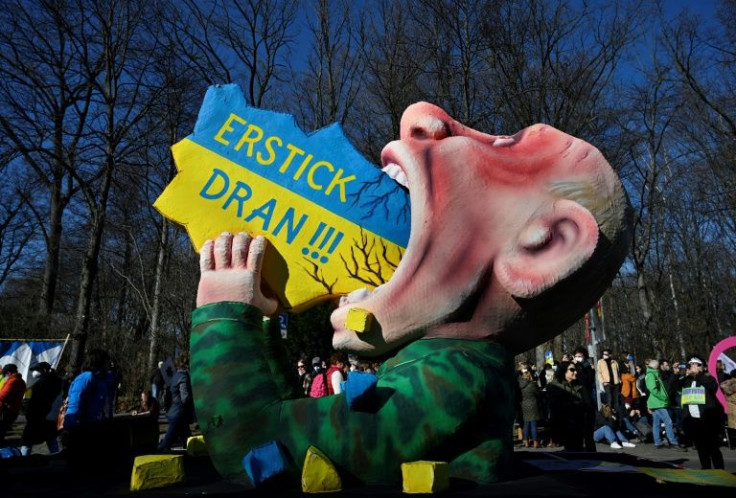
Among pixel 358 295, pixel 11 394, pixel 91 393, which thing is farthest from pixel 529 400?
pixel 358 295

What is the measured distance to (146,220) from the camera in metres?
14.6

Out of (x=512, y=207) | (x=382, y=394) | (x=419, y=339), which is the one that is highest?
(x=512, y=207)

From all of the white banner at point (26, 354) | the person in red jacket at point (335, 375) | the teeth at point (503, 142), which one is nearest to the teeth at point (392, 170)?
the teeth at point (503, 142)

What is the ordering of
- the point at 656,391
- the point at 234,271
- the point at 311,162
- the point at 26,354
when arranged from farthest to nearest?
1. the point at 26,354
2. the point at 656,391
3. the point at 311,162
4. the point at 234,271

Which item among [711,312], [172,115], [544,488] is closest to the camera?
[544,488]

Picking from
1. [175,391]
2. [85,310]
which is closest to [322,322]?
[85,310]

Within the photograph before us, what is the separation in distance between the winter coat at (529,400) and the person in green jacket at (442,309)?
7927mm

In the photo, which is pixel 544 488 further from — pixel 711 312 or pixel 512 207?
pixel 711 312

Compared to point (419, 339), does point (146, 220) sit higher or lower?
higher

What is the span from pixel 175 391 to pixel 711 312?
2153 centimetres

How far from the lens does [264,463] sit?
1902 mm

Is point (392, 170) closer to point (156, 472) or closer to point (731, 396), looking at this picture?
point (156, 472)

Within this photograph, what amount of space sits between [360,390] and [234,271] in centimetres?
76

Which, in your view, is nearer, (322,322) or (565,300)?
(565,300)
